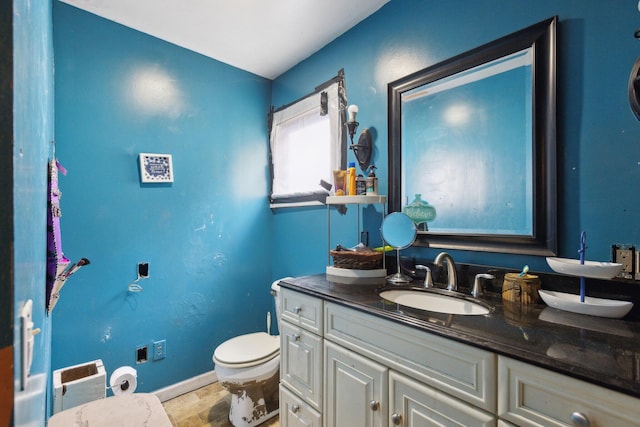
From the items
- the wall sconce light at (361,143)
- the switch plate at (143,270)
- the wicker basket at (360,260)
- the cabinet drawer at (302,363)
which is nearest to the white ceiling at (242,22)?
the wall sconce light at (361,143)

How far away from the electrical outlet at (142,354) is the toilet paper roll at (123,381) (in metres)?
0.15

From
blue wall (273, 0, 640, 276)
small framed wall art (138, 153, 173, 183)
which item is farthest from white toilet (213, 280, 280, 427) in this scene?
blue wall (273, 0, 640, 276)

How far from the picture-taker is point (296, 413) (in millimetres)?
1346

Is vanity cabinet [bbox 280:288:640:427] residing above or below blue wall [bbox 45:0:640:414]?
below

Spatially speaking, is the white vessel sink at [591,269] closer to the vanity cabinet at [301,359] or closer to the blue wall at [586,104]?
the blue wall at [586,104]

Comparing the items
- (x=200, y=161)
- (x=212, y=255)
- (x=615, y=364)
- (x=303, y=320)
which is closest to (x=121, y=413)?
(x=303, y=320)

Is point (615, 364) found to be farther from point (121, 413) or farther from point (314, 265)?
point (314, 265)

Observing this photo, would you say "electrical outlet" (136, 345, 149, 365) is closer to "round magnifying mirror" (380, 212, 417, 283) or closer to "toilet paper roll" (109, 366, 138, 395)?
"toilet paper roll" (109, 366, 138, 395)

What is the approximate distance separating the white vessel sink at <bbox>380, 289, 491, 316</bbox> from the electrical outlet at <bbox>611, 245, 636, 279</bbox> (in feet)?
1.48

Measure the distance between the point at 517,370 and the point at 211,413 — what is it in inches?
72.0

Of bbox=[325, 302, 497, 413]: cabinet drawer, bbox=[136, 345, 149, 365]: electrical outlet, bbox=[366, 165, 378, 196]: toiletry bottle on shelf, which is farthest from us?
bbox=[136, 345, 149, 365]: electrical outlet

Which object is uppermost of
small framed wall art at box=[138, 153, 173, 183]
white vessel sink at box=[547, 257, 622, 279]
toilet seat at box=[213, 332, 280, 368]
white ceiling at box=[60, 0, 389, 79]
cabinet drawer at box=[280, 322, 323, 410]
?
white ceiling at box=[60, 0, 389, 79]

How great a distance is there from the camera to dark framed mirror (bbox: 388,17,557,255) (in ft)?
3.65

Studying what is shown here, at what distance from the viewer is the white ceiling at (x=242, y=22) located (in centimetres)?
165
